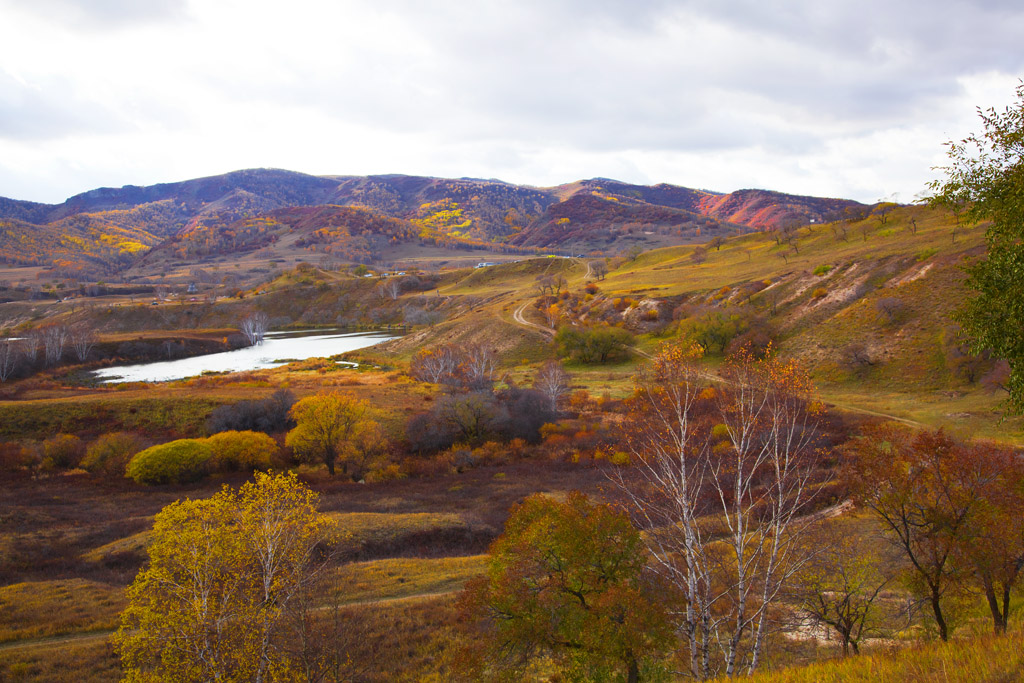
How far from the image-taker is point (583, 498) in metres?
12.2

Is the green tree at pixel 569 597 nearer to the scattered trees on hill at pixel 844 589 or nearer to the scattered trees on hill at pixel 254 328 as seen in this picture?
the scattered trees on hill at pixel 844 589

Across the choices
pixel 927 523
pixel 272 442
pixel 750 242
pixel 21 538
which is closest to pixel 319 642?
pixel 927 523

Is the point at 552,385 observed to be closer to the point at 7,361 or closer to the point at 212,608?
the point at 212,608

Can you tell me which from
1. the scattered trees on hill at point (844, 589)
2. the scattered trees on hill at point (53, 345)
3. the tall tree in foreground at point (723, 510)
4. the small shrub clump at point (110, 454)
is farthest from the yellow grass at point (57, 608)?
the scattered trees on hill at point (53, 345)

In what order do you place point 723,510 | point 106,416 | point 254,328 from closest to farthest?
point 723,510, point 106,416, point 254,328

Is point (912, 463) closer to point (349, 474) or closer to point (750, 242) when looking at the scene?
point (349, 474)

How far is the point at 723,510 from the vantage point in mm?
19734

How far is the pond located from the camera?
86062 mm

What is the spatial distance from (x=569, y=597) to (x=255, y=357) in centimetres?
10501

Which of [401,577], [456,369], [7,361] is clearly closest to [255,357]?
[7,361]

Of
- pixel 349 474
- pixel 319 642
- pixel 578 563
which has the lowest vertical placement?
pixel 349 474

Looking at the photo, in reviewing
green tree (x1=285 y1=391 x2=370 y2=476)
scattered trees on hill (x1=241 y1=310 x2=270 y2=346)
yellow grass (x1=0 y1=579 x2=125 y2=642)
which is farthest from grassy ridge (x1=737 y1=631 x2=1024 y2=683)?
scattered trees on hill (x1=241 y1=310 x2=270 y2=346)

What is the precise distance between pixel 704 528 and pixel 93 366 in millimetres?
110710

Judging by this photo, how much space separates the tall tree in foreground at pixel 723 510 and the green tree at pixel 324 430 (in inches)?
937
